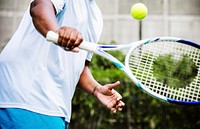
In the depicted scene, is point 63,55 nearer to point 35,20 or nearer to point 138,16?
point 35,20

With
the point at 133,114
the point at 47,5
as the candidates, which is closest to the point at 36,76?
the point at 47,5

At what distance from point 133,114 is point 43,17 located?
4.57 metres

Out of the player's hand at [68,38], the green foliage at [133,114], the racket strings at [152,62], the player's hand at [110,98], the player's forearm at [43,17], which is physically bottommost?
the green foliage at [133,114]

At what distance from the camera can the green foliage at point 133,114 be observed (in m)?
6.64

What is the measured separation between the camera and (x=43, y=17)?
226 centimetres

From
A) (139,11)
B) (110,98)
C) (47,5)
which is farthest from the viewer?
(139,11)

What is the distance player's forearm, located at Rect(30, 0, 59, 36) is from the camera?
224cm

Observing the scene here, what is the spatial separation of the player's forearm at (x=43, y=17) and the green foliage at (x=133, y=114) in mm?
4327

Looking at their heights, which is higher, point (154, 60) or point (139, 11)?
point (154, 60)

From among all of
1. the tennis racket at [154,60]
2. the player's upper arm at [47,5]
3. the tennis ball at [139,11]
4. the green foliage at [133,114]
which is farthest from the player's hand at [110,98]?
the tennis ball at [139,11]

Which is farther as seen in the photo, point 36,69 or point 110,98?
point 110,98

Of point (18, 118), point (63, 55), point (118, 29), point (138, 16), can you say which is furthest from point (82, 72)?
point (118, 29)

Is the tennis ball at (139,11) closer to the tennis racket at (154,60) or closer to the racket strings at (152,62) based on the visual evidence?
the tennis racket at (154,60)

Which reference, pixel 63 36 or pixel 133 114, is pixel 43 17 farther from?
pixel 133 114
